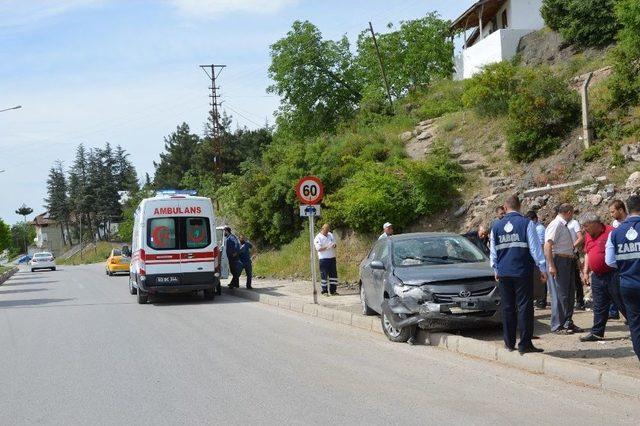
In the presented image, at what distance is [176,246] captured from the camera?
19.1 metres

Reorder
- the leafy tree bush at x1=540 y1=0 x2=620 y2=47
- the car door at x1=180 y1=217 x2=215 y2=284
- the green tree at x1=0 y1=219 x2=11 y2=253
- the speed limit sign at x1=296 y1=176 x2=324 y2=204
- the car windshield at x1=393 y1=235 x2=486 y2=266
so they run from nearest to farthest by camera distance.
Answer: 1. the car windshield at x1=393 y1=235 x2=486 y2=266
2. the speed limit sign at x1=296 y1=176 x2=324 y2=204
3. the car door at x1=180 y1=217 x2=215 y2=284
4. the leafy tree bush at x1=540 y1=0 x2=620 y2=47
5. the green tree at x1=0 y1=219 x2=11 y2=253

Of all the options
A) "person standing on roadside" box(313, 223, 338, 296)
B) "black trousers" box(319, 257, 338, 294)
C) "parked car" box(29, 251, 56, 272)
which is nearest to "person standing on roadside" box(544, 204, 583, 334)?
"person standing on roadside" box(313, 223, 338, 296)

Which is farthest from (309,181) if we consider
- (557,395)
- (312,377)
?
(557,395)

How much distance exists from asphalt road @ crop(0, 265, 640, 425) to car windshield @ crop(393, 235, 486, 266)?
54.8 inches

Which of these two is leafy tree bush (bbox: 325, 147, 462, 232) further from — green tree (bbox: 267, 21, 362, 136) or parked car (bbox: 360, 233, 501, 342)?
green tree (bbox: 267, 21, 362, 136)

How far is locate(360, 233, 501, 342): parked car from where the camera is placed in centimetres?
1029

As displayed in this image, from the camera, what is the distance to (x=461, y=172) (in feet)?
78.7

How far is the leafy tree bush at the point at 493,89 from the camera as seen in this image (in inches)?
1025

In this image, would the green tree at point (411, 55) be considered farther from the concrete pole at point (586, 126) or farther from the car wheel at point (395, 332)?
the car wheel at point (395, 332)

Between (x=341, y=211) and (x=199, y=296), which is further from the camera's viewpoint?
(x=341, y=211)

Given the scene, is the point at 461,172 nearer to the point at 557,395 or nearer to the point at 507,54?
the point at 507,54

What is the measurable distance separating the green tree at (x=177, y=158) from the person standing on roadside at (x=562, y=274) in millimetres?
89273

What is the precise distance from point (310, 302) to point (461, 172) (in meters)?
9.35

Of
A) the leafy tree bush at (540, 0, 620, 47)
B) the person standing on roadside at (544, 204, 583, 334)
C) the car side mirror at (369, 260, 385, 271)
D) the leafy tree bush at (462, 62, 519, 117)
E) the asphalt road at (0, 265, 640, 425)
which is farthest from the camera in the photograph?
the leafy tree bush at (540, 0, 620, 47)
